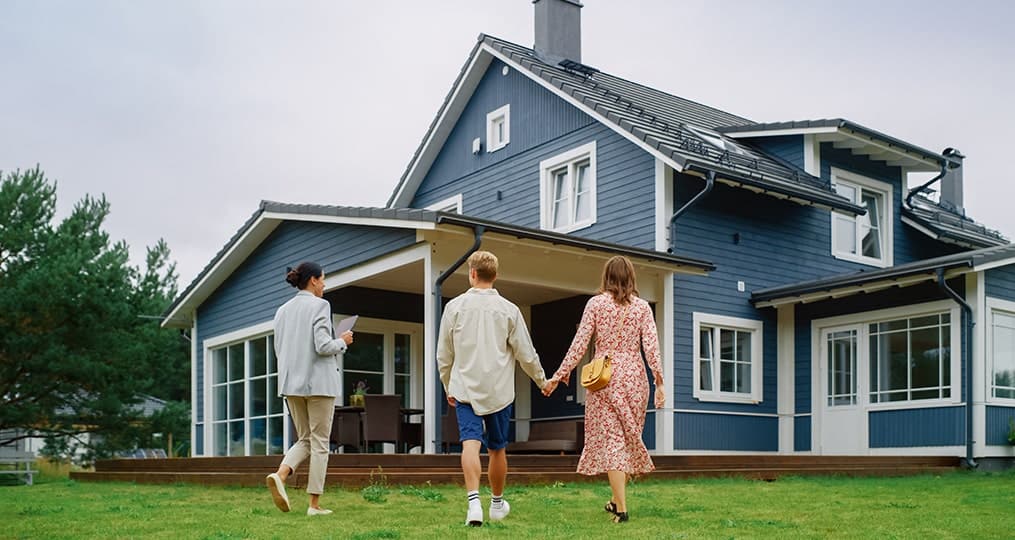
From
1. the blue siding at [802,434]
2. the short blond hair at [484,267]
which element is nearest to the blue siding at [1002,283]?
the blue siding at [802,434]

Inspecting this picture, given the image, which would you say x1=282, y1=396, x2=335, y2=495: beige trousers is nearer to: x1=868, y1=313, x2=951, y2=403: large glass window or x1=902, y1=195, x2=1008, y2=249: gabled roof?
x1=868, y1=313, x2=951, y2=403: large glass window

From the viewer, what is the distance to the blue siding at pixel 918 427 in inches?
535

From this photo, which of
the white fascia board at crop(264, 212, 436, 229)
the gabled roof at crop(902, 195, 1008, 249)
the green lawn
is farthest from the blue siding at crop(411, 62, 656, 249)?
the green lawn

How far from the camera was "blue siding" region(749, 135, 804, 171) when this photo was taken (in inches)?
670

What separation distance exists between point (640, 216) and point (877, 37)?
12.8 ft

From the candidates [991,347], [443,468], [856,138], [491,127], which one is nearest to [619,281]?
[443,468]

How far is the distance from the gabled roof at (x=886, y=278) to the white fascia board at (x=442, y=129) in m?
6.14

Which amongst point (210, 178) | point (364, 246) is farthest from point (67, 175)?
point (364, 246)

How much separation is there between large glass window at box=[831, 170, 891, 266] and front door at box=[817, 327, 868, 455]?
2039 mm

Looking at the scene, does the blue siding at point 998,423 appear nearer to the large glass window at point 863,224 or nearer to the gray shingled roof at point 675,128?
the gray shingled roof at point 675,128

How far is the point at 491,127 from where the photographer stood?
1842cm

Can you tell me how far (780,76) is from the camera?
18.2 metres

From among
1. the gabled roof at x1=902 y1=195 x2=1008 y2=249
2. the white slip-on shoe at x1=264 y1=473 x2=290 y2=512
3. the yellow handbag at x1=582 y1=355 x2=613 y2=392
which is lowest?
the white slip-on shoe at x1=264 y1=473 x2=290 y2=512

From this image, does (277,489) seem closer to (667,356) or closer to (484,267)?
(484,267)
